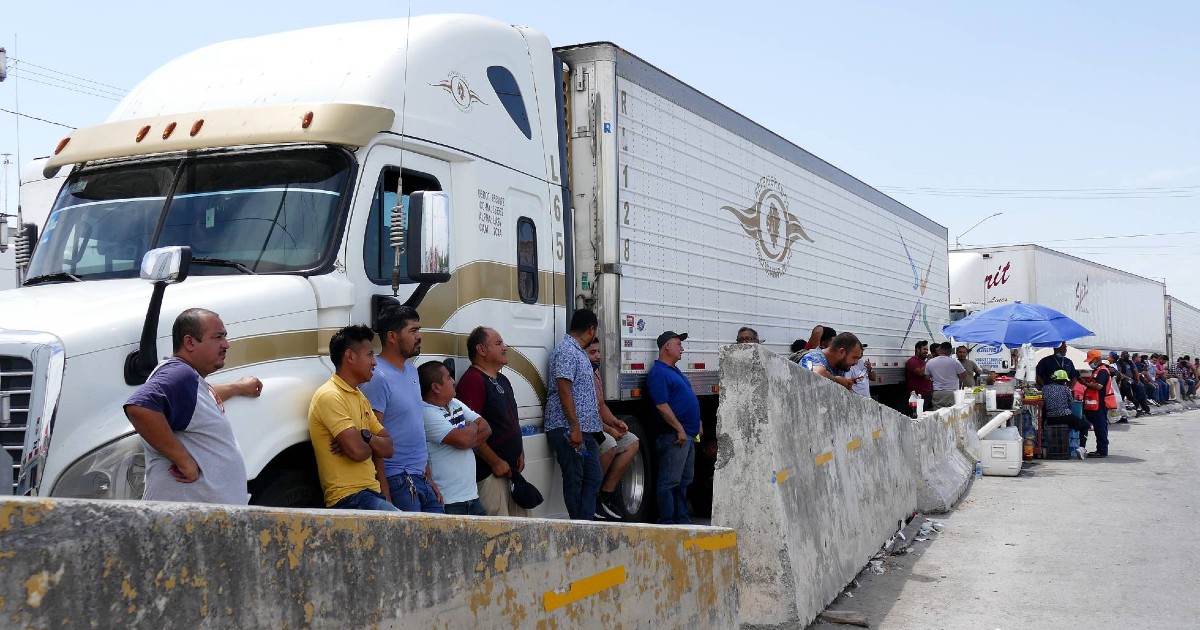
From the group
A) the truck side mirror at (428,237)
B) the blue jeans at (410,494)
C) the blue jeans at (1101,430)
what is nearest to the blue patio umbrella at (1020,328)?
the blue jeans at (1101,430)

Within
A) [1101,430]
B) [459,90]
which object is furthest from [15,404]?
[1101,430]

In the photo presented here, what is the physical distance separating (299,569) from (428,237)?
3.14 m

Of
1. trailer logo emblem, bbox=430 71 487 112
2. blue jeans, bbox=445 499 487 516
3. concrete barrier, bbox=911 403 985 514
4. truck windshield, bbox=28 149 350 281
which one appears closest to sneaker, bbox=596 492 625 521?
blue jeans, bbox=445 499 487 516

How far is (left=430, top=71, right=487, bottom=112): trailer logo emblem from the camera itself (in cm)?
682

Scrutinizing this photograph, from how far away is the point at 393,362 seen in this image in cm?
582

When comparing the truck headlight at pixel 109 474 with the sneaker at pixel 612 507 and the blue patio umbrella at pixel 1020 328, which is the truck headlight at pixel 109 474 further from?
the blue patio umbrella at pixel 1020 328

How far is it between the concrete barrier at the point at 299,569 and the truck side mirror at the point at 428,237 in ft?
6.00

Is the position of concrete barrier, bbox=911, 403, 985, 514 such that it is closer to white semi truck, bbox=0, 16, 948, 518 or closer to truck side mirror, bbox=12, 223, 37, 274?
white semi truck, bbox=0, 16, 948, 518

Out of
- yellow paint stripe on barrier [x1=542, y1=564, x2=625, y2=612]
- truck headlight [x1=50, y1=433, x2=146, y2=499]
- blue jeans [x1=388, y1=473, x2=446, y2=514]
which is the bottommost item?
yellow paint stripe on barrier [x1=542, y1=564, x2=625, y2=612]

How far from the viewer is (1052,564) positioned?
8.33 metres

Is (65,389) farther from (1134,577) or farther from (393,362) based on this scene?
(1134,577)

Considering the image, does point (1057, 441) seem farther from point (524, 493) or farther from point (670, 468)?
point (524, 493)

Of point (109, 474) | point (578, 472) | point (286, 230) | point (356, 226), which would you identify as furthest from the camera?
point (578, 472)

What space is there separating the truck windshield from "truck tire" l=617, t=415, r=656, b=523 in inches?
148
